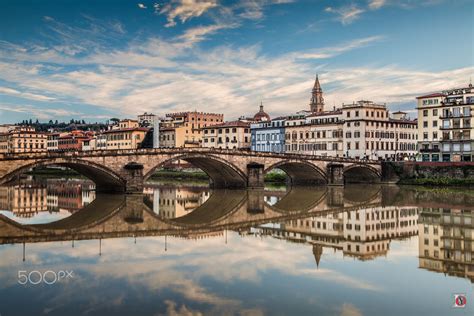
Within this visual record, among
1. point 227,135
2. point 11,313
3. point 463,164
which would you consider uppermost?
point 227,135

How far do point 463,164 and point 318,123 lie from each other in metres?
29.1

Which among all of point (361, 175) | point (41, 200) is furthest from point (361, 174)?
point (41, 200)

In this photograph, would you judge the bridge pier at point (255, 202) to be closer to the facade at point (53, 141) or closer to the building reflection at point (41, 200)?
the building reflection at point (41, 200)

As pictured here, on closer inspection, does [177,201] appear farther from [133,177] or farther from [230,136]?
[230,136]

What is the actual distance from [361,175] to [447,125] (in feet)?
48.0

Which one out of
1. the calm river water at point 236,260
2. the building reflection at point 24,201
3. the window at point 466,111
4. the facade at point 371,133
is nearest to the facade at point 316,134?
the facade at point 371,133

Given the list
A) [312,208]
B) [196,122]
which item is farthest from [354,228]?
[196,122]

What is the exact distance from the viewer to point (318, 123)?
93625 millimetres

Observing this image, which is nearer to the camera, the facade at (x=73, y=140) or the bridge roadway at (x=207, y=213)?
the bridge roadway at (x=207, y=213)

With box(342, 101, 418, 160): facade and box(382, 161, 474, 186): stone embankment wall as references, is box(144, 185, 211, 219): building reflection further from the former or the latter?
box(342, 101, 418, 160): facade

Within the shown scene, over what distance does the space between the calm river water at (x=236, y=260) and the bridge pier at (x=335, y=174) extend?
28364 mm

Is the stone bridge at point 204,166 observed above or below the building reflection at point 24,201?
above

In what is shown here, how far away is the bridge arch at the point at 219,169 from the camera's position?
6138cm

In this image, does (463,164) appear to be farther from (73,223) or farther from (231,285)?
(231,285)
